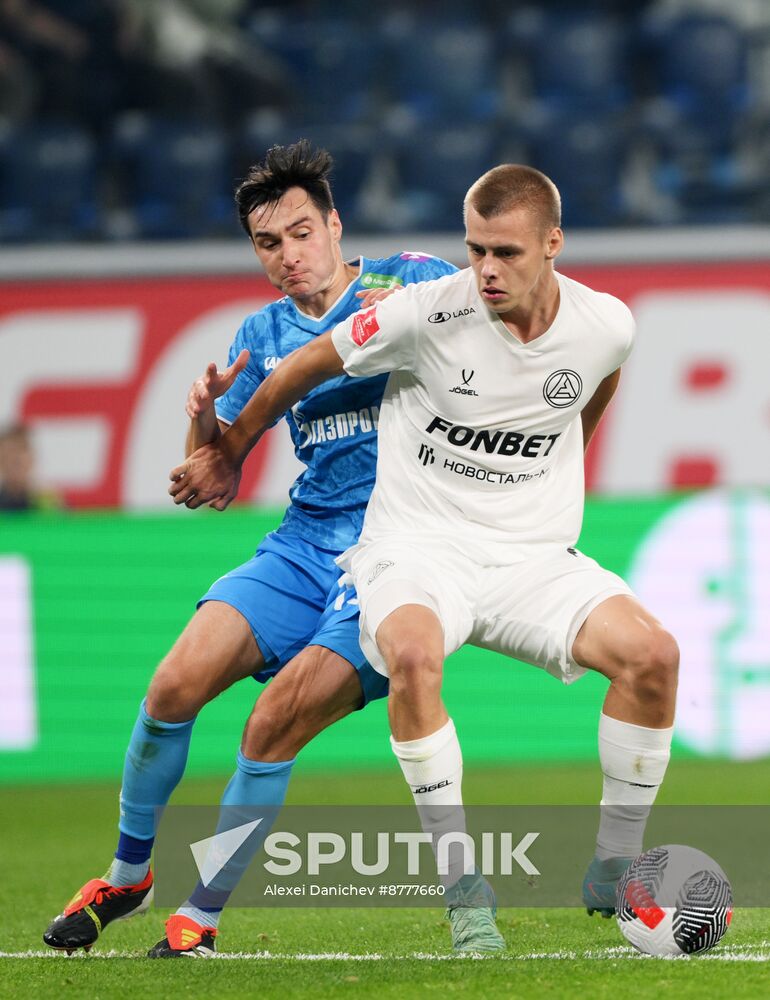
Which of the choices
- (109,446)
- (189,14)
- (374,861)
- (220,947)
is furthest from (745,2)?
(220,947)

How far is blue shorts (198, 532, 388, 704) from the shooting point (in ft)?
15.4

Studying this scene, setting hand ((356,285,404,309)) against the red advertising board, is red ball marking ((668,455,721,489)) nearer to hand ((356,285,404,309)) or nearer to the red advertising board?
the red advertising board

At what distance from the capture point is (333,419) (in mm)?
4957

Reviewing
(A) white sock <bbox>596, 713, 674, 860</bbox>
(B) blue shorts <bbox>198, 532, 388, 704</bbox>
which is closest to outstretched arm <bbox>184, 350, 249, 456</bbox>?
(B) blue shorts <bbox>198, 532, 388, 704</bbox>

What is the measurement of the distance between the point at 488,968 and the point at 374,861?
6.84ft

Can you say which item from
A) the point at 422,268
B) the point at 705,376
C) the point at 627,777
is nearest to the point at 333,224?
the point at 422,268

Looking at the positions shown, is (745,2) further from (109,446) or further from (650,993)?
(650,993)

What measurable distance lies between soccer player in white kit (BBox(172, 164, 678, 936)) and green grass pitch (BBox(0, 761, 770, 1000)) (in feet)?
1.29

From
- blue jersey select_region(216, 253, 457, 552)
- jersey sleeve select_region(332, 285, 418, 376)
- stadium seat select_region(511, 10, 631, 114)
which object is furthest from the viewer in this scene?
stadium seat select_region(511, 10, 631, 114)

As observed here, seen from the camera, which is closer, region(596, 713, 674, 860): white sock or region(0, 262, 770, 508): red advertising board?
region(596, 713, 674, 860): white sock

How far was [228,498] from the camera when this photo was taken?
487 centimetres

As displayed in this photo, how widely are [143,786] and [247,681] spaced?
4756mm

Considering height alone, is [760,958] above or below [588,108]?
below

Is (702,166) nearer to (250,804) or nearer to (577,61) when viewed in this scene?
(577,61)
